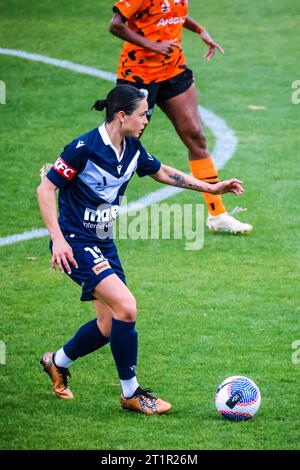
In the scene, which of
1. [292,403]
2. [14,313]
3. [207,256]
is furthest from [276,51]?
[292,403]

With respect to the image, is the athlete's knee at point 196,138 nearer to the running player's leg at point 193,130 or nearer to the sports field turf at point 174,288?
the running player's leg at point 193,130

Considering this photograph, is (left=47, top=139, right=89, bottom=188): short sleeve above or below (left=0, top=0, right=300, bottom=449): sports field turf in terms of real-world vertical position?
above

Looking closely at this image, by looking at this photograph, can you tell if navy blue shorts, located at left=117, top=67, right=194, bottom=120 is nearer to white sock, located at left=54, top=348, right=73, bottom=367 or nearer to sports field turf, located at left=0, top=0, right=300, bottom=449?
sports field turf, located at left=0, top=0, right=300, bottom=449

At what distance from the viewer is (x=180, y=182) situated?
21.3 ft

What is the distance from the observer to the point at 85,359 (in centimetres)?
682

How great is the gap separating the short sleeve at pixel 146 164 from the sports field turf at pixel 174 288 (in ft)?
4.16

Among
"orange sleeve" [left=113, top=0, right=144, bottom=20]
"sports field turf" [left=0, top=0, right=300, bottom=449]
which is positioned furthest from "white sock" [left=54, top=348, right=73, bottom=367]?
"orange sleeve" [left=113, top=0, right=144, bottom=20]

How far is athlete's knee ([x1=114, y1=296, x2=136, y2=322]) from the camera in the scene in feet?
19.0

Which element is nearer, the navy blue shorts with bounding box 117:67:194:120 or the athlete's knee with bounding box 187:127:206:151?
the navy blue shorts with bounding box 117:67:194:120

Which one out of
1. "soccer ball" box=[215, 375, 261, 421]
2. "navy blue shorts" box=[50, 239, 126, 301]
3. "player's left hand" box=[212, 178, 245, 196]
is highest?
"player's left hand" box=[212, 178, 245, 196]

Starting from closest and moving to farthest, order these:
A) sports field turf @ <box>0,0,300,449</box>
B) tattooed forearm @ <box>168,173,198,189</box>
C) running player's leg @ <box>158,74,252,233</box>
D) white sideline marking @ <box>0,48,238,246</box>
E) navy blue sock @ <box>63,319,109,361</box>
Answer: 1. sports field turf @ <box>0,0,300,449</box>
2. navy blue sock @ <box>63,319,109,361</box>
3. tattooed forearm @ <box>168,173,198,189</box>
4. running player's leg @ <box>158,74,252,233</box>
5. white sideline marking @ <box>0,48,238,246</box>

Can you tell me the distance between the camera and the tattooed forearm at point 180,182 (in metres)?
6.46

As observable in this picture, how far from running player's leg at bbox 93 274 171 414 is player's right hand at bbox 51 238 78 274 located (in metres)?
0.22

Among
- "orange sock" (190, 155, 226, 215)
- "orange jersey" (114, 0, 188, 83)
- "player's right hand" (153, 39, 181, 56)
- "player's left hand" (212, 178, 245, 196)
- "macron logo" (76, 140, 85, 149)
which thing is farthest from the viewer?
"orange sock" (190, 155, 226, 215)
